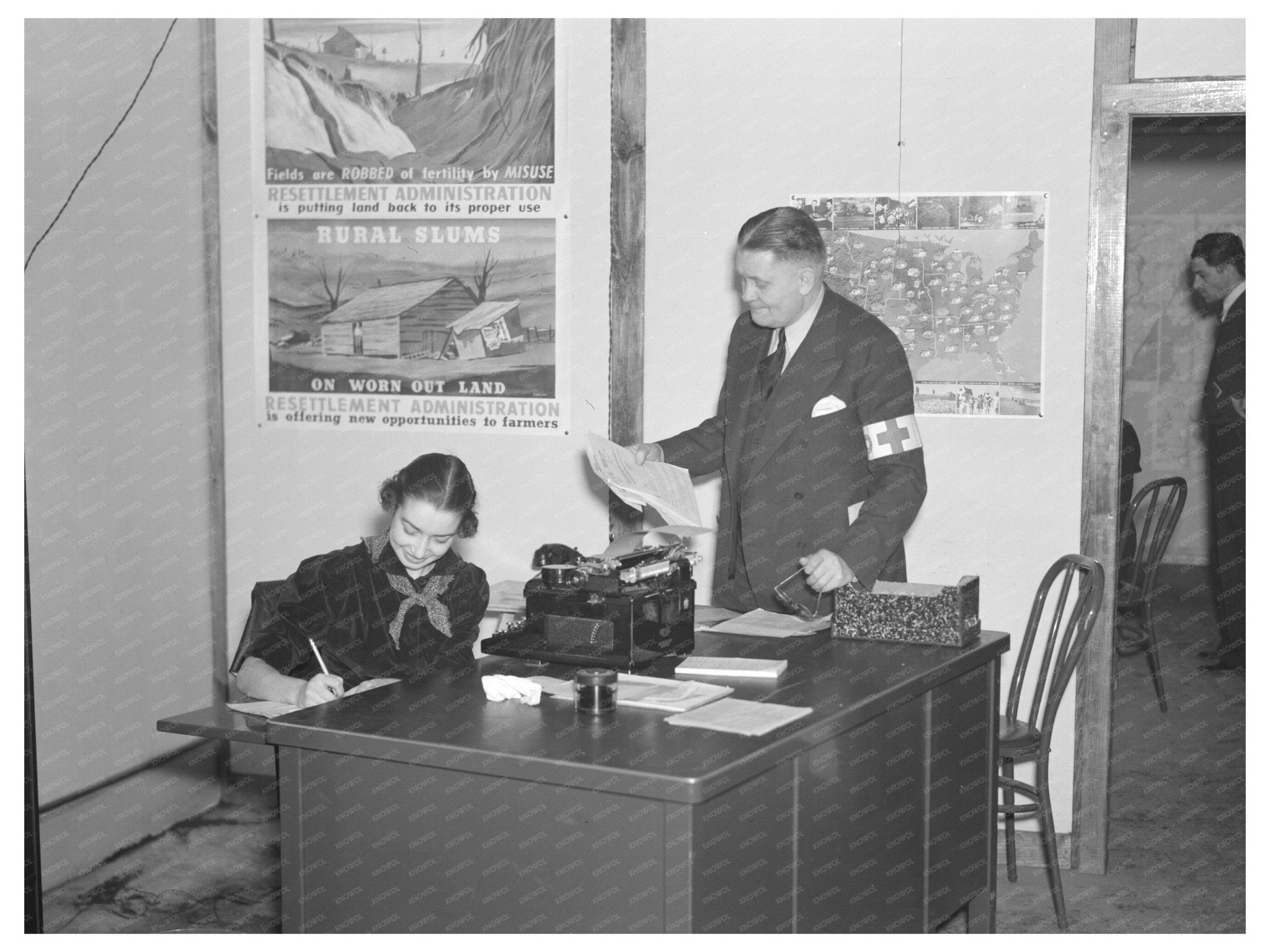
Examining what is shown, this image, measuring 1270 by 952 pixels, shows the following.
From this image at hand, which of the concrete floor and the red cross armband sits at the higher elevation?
the red cross armband

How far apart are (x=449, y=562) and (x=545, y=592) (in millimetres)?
395

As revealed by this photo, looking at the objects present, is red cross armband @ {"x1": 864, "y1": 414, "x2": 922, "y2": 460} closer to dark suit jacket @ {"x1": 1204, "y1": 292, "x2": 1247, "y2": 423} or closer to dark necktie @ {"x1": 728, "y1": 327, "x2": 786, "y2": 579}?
dark necktie @ {"x1": 728, "y1": 327, "x2": 786, "y2": 579}

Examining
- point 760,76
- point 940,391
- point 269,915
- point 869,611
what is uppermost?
point 760,76

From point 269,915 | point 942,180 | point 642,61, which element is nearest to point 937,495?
point 942,180

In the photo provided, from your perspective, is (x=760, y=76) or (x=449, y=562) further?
(x=760, y=76)

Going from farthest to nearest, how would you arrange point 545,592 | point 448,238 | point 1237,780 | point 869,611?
point 1237,780, point 448,238, point 869,611, point 545,592

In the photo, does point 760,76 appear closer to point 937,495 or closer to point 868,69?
point 868,69

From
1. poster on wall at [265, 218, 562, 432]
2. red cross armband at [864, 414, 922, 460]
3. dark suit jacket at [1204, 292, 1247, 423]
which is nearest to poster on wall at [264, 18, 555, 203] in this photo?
poster on wall at [265, 218, 562, 432]

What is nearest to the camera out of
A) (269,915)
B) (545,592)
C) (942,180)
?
(545,592)

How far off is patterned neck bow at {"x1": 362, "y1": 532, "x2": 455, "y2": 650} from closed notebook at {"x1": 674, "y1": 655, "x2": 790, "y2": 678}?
1.79 ft

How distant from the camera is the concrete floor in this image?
139 inches

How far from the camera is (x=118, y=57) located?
389cm

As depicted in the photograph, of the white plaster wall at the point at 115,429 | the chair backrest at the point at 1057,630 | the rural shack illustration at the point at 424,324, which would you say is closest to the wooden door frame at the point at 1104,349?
the chair backrest at the point at 1057,630

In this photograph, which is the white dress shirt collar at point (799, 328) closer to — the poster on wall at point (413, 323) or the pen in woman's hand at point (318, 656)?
the poster on wall at point (413, 323)
